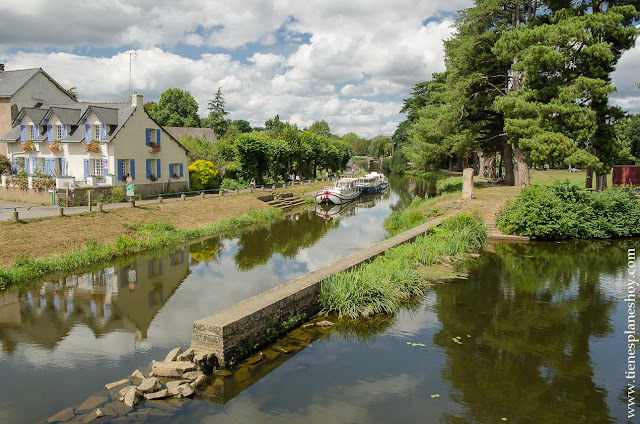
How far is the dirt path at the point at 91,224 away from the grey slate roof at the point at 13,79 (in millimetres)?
15762

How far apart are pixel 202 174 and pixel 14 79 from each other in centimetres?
1533

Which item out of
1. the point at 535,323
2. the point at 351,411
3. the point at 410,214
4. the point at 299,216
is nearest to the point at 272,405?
the point at 351,411

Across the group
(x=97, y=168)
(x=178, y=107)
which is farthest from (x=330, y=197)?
(x=178, y=107)

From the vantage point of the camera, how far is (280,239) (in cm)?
2448

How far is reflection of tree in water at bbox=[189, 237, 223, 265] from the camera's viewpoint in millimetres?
19484

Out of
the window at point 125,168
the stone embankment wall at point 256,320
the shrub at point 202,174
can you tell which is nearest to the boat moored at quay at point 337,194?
the shrub at point 202,174

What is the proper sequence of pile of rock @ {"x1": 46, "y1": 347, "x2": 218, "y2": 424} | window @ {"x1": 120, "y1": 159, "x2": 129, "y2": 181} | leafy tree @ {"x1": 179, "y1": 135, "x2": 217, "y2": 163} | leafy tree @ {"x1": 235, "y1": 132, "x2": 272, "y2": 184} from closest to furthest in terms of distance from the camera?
pile of rock @ {"x1": 46, "y1": 347, "x2": 218, "y2": 424}
window @ {"x1": 120, "y1": 159, "x2": 129, "y2": 181}
leafy tree @ {"x1": 179, "y1": 135, "x2": 217, "y2": 163}
leafy tree @ {"x1": 235, "y1": 132, "x2": 272, "y2": 184}

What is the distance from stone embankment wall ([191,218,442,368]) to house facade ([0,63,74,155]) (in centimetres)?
3015

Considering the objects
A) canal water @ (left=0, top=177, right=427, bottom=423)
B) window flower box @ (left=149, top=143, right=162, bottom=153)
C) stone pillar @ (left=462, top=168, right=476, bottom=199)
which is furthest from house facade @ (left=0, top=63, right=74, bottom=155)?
stone pillar @ (left=462, top=168, right=476, bottom=199)

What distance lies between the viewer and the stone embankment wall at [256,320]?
29.6ft

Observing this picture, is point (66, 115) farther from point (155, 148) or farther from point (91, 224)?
point (91, 224)

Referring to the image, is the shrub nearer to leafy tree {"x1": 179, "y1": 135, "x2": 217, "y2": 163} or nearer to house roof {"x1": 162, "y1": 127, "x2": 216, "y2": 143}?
leafy tree {"x1": 179, "y1": 135, "x2": 217, "y2": 163}

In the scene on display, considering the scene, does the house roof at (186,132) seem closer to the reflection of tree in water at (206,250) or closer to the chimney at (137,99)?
the chimney at (137,99)

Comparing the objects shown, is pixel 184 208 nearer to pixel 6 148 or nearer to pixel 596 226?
pixel 6 148
